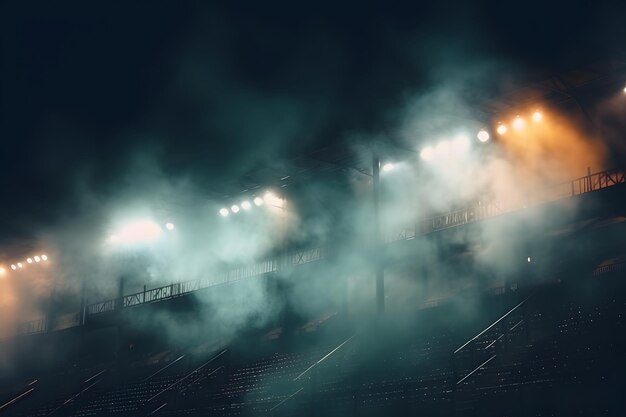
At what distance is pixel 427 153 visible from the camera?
20.9 metres

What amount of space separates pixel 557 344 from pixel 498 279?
559 cm

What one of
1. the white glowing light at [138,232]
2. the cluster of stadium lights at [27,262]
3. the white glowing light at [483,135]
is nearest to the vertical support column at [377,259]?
the white glowing light at [483,135]

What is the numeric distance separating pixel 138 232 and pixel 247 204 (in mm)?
4774

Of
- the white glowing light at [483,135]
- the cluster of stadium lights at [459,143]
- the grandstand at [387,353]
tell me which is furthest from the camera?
the cluster of stadium lights at [459,143]

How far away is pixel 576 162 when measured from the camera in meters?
18.5

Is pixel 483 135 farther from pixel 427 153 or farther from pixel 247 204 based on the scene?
pixel 247 204

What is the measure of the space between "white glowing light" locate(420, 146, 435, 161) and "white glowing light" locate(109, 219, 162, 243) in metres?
11.2

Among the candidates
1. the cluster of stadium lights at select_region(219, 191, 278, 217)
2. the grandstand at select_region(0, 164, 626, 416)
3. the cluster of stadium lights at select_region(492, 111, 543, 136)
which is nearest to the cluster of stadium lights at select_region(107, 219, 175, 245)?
the grandstand at select_region(0, 164, 626, 416)

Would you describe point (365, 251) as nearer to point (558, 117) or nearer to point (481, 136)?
point (481, 136)

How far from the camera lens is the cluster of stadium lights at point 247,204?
24.8 metres

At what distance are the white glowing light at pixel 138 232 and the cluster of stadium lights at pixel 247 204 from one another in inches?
111

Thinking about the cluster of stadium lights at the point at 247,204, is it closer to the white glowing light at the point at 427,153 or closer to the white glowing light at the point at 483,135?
the white glowing light at the point at 427,153

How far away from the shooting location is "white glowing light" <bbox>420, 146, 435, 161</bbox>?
816 inches

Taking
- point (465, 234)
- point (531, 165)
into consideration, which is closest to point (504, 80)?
point (531, 165)
